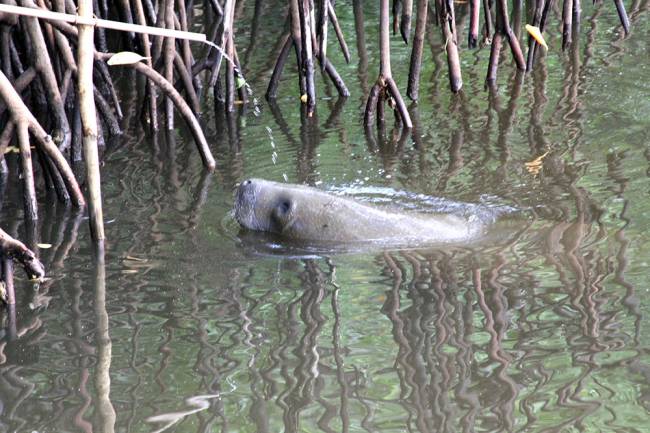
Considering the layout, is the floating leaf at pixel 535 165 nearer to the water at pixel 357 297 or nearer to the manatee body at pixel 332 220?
the water at pixel 357 297

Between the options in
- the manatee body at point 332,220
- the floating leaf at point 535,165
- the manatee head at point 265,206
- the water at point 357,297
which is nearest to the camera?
the water at point 357,297

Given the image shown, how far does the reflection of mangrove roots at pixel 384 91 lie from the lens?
6.43m

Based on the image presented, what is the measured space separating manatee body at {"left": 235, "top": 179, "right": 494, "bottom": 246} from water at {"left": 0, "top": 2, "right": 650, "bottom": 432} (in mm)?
168

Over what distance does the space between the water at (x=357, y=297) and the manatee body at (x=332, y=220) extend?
17cm

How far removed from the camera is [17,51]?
280 inches

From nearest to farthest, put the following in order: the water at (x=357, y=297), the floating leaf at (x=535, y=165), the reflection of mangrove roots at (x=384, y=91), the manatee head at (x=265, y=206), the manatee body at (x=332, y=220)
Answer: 1. the water at (x=357, y=297)
2. the manatee body at (x=332, y=220)
3. the manatee head at (x=265, y=206)
4. the floating leaf at (x=535, y=165)
5. the reflection of mangrove roots at (x=384, y=91)

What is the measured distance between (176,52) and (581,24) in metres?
3.98

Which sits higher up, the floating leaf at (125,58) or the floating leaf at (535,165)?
the floating leaf at (125,58)

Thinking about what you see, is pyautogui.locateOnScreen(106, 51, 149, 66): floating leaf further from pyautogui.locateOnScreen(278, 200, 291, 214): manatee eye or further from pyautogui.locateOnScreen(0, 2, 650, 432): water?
pyautogui.locateOnScreen(278, 200, 291, 214): manatee eye

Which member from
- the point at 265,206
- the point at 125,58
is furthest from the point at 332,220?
the point at 125,58

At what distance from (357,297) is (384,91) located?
2499 millimetres

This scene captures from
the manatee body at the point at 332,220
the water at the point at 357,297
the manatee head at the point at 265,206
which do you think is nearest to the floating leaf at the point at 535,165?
the water at the point at 357,297

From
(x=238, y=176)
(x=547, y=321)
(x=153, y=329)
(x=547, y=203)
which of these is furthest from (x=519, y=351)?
(x=238, y=176)

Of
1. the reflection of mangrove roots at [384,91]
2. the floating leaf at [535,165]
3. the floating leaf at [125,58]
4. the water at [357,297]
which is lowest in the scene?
the water at [357,297]
